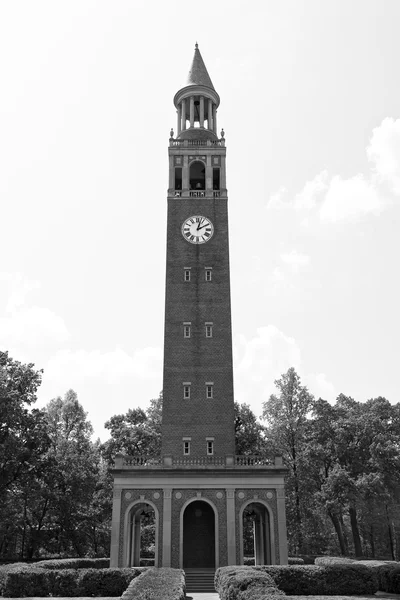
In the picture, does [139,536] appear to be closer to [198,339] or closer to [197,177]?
[198,339]

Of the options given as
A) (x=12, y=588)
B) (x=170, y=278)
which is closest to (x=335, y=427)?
(x=170, y=278)

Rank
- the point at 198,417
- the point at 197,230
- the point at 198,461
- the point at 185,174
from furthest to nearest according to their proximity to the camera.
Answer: the point at 185,174 < the point at 197,230 < the point at 198,417 < the point at 198,461

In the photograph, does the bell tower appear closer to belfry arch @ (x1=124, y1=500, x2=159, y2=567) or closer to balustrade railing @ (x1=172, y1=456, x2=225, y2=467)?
balustrade railing @ (x1=172, y1=456, x2=225, y2=467)

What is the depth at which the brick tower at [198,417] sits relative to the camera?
39.9m

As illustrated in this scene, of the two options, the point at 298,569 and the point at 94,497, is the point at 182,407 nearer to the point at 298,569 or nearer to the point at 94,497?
the point at 298,569

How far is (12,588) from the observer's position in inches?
1096

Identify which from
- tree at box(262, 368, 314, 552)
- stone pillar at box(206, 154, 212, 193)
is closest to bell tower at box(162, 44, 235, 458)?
stone pillar at box(206, 154, 212, 193)

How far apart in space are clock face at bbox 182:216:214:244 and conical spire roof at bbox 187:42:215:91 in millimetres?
15215

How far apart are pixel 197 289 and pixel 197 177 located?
43.6 feet

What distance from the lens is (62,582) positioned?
94.4ft

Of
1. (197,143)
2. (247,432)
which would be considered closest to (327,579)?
(247,432)

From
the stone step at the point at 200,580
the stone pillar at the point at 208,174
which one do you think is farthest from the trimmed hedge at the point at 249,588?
the stone pillar at the point at 208,174

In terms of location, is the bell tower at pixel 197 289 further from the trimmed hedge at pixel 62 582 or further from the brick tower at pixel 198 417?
the trimmed hedge at pixel 62 582

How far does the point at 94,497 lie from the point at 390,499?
31.7m
